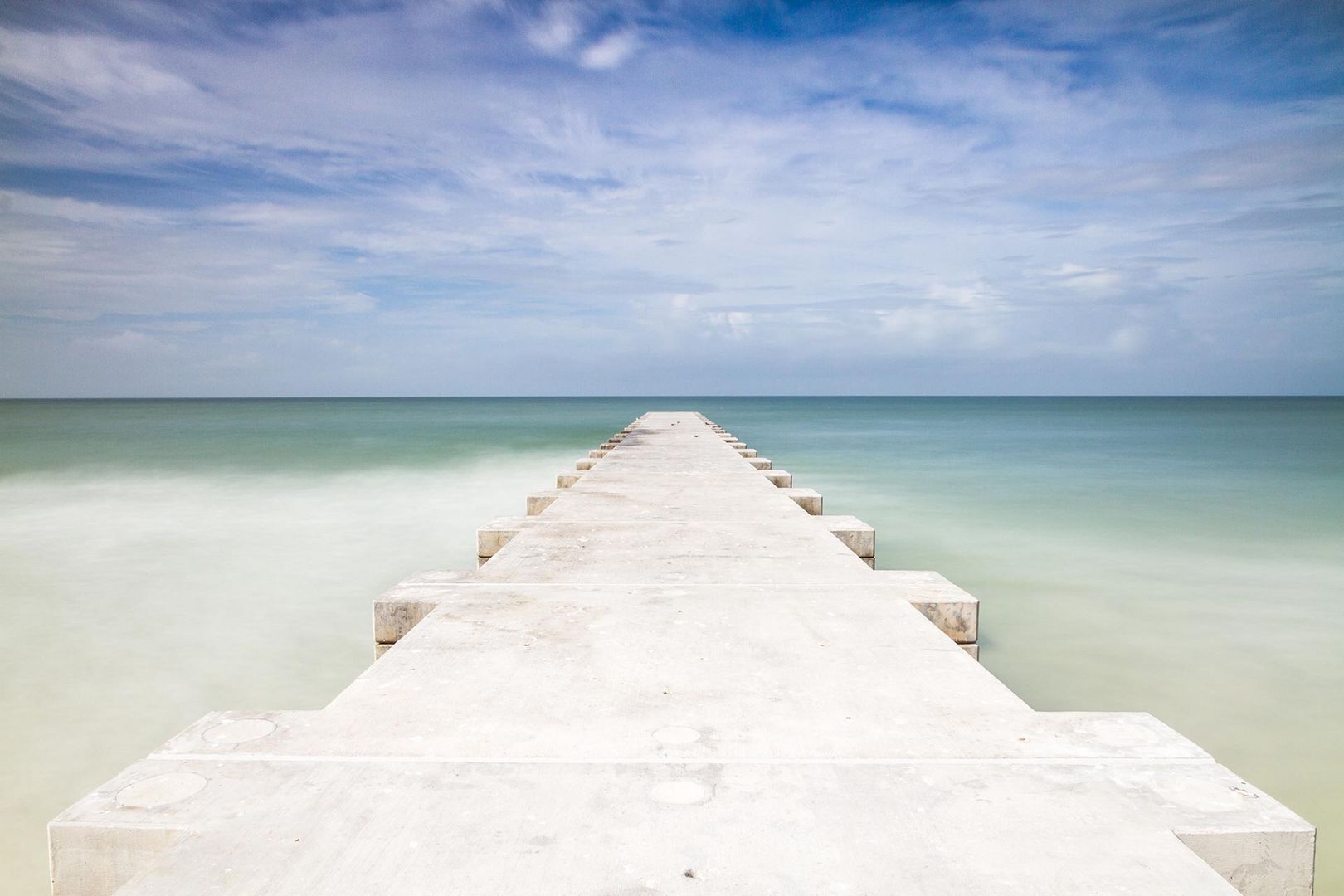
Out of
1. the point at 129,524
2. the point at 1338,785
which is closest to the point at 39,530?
the point at 129,524

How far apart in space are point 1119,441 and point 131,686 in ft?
103

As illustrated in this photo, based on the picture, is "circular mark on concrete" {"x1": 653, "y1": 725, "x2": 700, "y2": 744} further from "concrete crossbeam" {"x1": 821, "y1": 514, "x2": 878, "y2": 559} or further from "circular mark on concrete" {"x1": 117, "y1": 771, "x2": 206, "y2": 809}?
"concrete crossbeam" {"x1": 821, "y1": 514, "x2": 878, "y2": 559}

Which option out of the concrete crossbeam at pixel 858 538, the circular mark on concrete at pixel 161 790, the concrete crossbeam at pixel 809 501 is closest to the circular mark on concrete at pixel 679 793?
the circular mark on concrete at pixel 161 790

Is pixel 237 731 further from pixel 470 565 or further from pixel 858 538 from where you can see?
pixel 470 565

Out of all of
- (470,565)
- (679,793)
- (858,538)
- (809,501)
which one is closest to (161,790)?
(679,793)

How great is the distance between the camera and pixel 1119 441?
29406 millimetres

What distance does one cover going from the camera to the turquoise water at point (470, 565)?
4.36m

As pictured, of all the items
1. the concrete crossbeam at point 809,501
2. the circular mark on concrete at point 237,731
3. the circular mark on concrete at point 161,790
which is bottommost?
the circular mark on concrete at point 161,790

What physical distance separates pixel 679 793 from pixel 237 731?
1.27 meters

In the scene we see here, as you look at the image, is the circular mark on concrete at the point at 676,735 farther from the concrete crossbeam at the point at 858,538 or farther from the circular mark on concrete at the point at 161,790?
the concrete crossbeam at the point at 858,538

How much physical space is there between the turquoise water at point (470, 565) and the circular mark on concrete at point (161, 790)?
1627 mm

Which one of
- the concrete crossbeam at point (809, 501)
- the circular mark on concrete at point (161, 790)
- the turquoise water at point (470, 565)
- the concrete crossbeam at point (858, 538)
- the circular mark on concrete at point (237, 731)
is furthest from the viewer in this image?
the concrete crossbeam at point (809, 501)

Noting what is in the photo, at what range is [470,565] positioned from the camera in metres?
8.91

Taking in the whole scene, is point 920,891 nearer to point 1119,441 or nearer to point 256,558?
point 256,558
